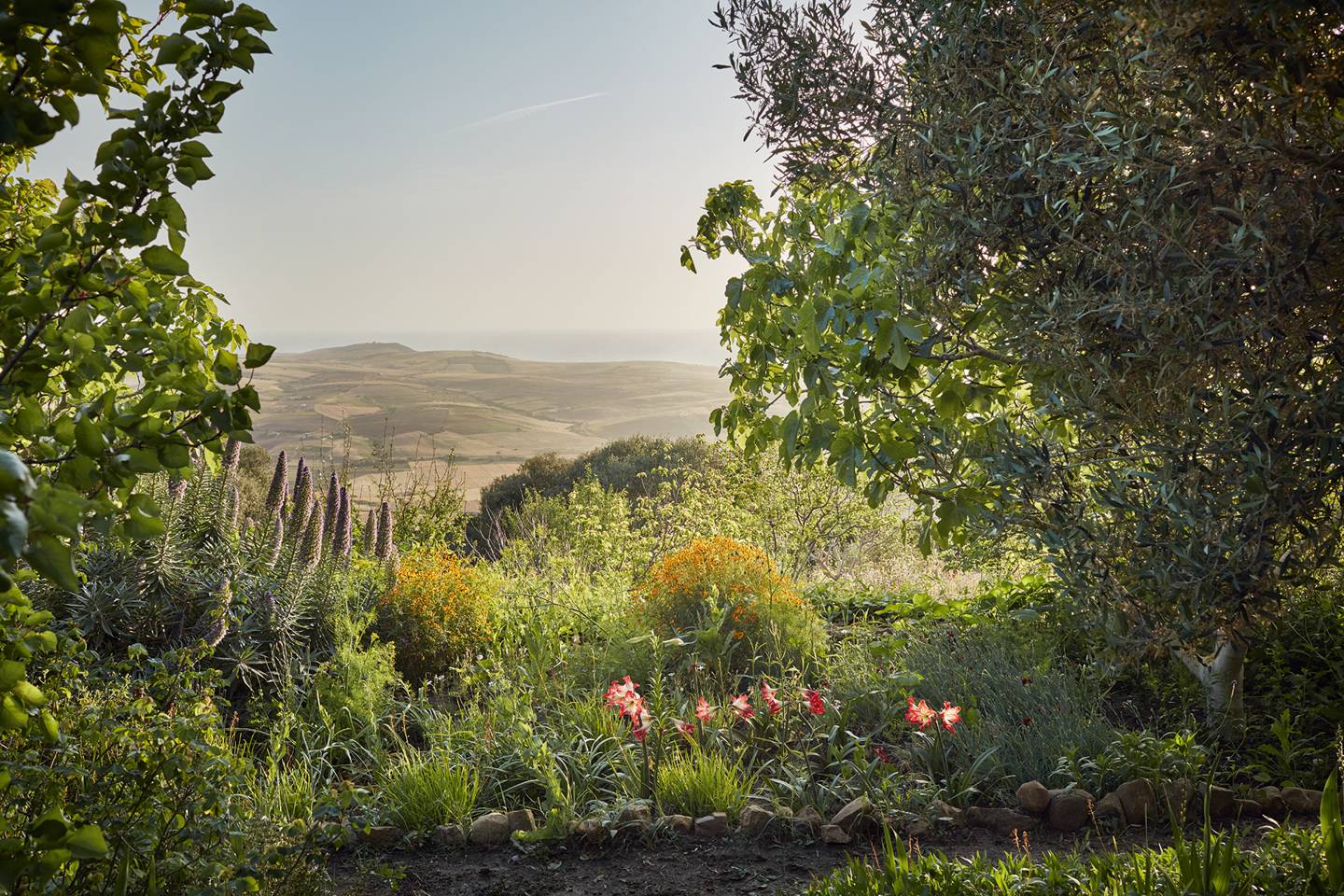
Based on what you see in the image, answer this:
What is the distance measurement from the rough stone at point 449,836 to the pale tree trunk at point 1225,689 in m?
3.19

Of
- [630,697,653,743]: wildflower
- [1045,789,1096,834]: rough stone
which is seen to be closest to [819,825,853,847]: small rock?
[630,697,653,743]: wildflower

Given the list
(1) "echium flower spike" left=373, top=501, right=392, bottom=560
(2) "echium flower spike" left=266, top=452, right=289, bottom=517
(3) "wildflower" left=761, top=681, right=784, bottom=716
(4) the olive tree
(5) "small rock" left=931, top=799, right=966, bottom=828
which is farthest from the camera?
(1) "echium flower spike" left=373, top=501, right=392, bottom=560

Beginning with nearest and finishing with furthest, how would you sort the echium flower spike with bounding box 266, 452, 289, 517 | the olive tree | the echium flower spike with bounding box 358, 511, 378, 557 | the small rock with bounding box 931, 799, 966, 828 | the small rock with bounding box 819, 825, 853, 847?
the olive tree
the small rock with bounding box 819, 825, 853, 847
the small rock with bounding box 931, 799, 966, 828
the echium flower spike with bounding box 266, 452, 289, 517
the echium flower spike with bounding box 358, 511, 378, 557

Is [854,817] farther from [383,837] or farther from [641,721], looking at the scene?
[383,837]

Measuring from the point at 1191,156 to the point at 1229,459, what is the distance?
0.88 meters

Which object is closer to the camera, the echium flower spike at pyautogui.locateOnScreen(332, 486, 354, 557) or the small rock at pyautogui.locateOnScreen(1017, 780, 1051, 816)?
the small rock at pyautogui.locateOnScreen(1017, 780, 1051, 816)

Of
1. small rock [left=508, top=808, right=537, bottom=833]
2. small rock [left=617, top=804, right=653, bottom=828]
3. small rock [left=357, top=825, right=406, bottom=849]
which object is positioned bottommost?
small rock [left=357, top=825, right=406, bottom=849]

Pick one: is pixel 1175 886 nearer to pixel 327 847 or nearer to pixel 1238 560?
pixel 1238 560

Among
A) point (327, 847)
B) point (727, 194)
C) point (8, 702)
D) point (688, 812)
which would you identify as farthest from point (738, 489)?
point (8, 702)

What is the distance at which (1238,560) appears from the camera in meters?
2.54

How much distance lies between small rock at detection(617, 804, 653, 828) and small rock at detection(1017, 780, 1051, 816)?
1.47 metres

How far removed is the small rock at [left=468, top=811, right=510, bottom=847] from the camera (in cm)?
341

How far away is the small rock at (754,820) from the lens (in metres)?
3.36

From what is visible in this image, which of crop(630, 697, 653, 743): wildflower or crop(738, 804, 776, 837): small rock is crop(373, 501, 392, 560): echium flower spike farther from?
crop(738, 804, 776, 837): small rock
